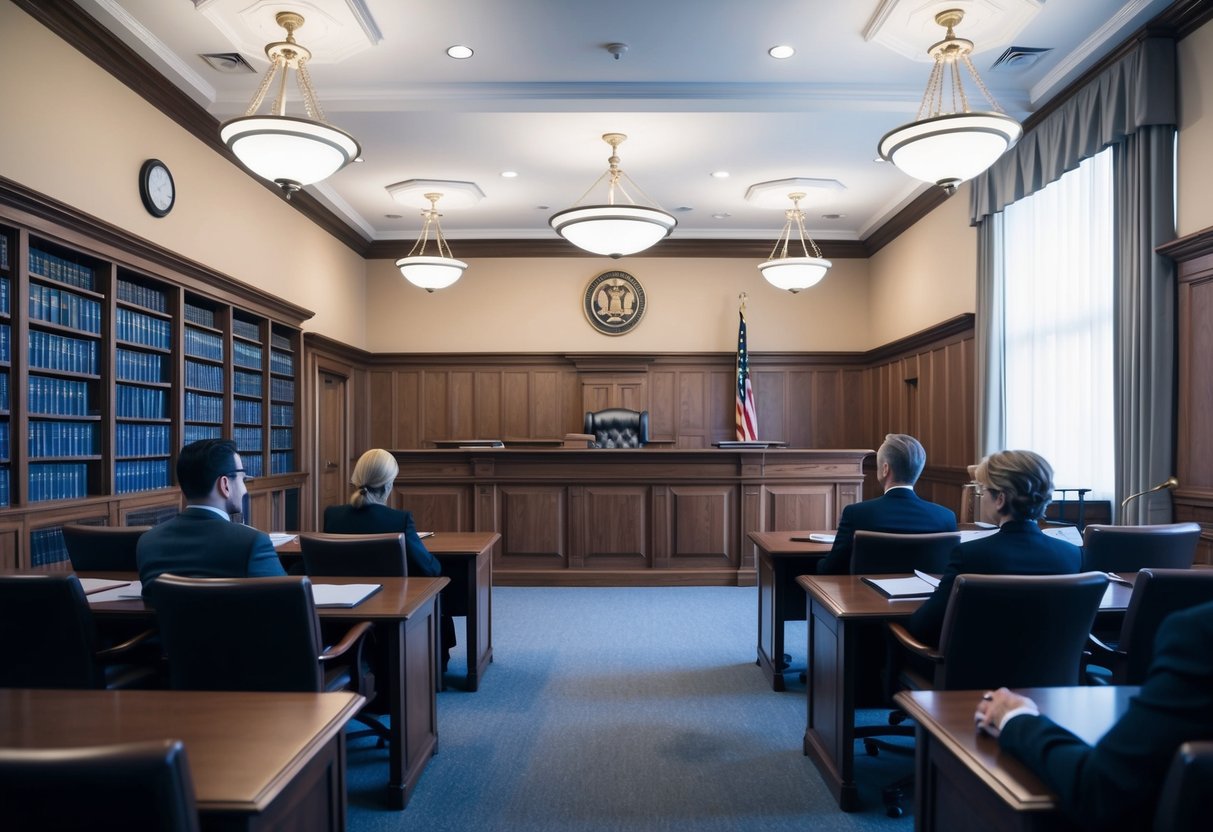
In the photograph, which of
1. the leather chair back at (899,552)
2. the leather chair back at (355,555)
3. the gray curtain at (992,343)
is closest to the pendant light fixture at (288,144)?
the leather chair back at (355,555)

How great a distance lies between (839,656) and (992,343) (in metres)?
4.43

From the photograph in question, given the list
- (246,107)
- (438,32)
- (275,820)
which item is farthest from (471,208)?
(275,820)

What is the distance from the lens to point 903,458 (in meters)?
3.31

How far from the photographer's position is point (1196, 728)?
103 cm

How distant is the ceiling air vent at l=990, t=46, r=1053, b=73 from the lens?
190 inches

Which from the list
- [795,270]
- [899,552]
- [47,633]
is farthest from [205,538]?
[795,270]

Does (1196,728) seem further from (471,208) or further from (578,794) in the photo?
(471,208)

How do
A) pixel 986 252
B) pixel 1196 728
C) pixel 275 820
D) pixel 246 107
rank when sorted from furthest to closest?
pixel 986 252 < pixel 246 107 < pixel 275 820 < pixel 1196 728

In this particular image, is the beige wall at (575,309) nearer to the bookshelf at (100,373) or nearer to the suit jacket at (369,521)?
the bookshelf at (100,373)

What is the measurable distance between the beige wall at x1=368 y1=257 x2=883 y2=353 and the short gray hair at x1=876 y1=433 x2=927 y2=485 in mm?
6361

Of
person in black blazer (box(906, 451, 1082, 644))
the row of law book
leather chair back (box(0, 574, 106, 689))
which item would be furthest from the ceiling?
leather chair back (box(0, 574, 106, 689))

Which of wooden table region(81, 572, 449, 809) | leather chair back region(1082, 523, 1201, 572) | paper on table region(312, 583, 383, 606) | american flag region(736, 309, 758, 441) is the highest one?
american flag region(736, 309, 758, 441)

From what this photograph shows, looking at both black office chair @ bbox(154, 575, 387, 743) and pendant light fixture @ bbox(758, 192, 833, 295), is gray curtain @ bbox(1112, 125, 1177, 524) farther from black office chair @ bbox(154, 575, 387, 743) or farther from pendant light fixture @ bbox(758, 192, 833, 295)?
black office chair @ bbox(154, 575, 387, 743)

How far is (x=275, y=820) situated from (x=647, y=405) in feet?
27.6
